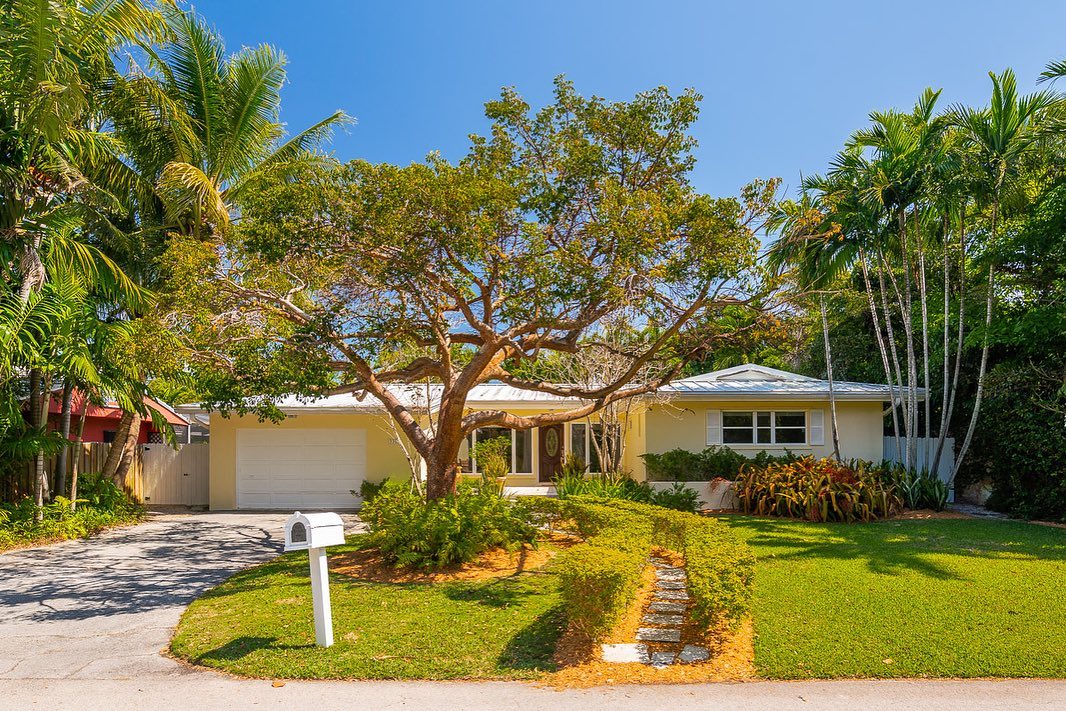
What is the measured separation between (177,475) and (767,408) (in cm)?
1495

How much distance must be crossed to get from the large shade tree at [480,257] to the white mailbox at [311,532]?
327cm

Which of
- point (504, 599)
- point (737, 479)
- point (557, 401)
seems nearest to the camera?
point (504, 599)

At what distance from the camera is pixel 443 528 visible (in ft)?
29.9

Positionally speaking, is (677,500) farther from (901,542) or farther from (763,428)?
(763,428)

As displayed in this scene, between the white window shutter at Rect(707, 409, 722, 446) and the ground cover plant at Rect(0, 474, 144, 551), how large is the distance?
13.1 metres

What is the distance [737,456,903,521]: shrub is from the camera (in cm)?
1387

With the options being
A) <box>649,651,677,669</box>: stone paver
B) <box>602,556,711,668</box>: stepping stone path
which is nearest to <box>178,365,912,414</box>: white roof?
<box>602,556,711,668</box>: stepping stone path

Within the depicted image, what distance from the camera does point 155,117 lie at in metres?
14.4

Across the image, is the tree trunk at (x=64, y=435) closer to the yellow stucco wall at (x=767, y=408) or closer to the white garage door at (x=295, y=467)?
the white garage door at (x=295, y=467)

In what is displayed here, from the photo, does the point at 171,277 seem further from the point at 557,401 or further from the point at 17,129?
the point at 557,401

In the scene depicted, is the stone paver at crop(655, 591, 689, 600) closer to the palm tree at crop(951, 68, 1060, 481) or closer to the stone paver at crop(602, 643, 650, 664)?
the stone paver at crop(602, 643, 650, 664)

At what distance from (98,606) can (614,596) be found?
612cm

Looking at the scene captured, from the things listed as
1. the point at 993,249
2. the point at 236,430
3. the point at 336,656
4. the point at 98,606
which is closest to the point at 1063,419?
the point at 993,249

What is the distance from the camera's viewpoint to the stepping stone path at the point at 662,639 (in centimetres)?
595
